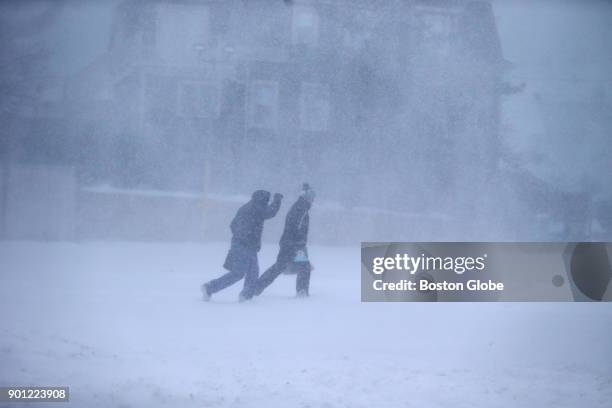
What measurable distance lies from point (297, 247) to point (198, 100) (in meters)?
1.17

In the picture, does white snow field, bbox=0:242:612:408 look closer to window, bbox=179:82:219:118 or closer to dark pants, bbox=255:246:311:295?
dark pants, bbox=255:246:311:295

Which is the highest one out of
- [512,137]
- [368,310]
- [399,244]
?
[512,137]

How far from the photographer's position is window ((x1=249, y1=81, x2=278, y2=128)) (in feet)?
11.9

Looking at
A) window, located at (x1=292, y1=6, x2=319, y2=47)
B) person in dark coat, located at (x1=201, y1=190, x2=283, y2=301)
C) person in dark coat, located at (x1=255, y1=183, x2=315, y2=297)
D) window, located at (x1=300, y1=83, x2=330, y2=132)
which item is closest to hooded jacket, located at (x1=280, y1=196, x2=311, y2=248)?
person in dark coat, located at (x1=255, y1=183, x2=315, y2=297)

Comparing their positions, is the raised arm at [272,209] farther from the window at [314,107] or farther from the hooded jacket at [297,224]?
the window at [314,107]

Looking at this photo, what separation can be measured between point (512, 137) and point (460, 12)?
0.87 m

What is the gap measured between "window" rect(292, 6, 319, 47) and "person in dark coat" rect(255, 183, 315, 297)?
0.93 meters

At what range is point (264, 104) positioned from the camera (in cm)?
375

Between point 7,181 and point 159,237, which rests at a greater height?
point 7,181

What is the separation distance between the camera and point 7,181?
11.4 feet

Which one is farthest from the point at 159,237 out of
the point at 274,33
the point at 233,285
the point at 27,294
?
the point at 274,33

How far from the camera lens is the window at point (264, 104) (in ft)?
11.9

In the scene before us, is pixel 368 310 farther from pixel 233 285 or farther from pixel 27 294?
pixel 27 294

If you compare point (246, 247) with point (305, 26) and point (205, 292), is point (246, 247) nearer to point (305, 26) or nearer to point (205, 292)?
point (205, 292)
